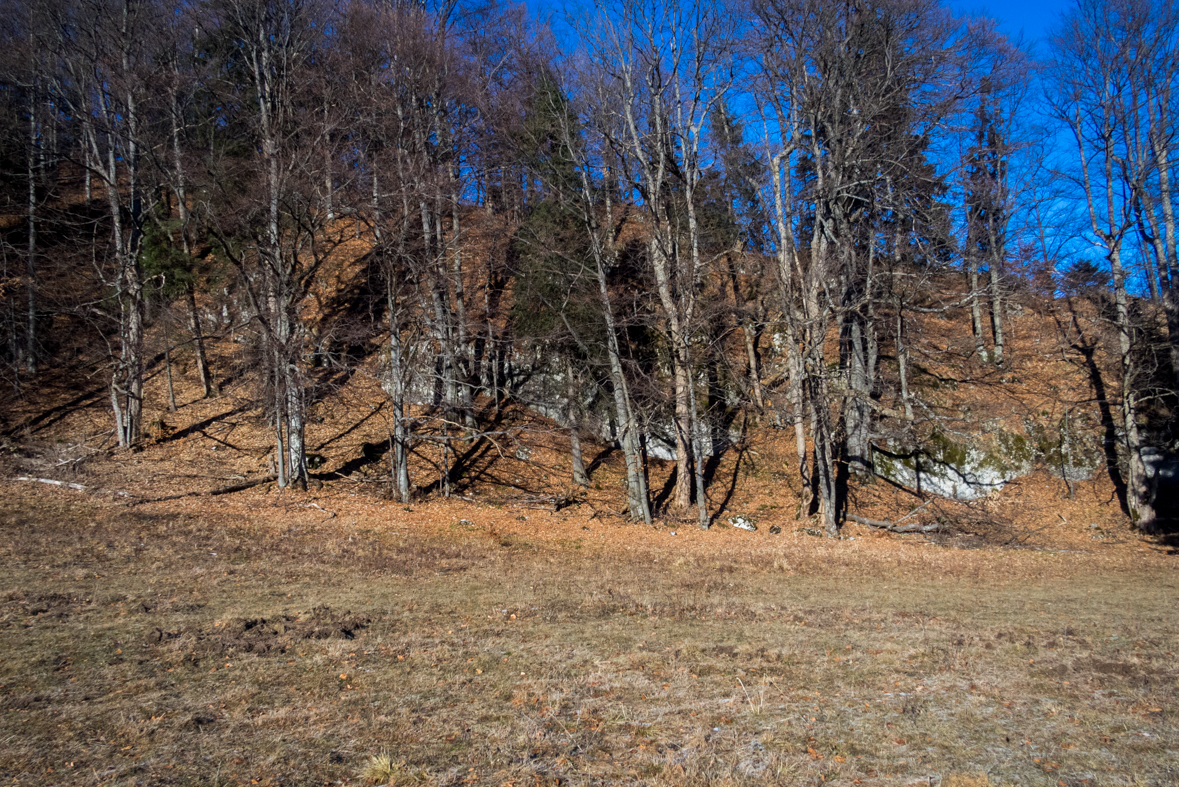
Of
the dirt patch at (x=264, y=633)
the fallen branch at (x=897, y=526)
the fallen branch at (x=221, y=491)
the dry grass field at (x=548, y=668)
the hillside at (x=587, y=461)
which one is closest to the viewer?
the dry grass field at (x=548, y=668)

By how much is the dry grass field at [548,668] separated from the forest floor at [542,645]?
0.12 ft

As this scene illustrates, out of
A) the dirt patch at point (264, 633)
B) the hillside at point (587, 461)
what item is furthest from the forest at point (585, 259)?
the dirt patch at point (264, 633)

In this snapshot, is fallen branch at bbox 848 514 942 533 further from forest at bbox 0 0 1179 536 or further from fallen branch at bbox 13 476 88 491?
fallen branch at bbox 13 476 88 491

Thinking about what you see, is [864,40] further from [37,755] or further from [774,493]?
[37,755]

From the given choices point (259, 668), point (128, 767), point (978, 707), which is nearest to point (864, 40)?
point (978, 707)

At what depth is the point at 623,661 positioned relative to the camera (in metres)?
7.50

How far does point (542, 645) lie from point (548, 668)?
0.88 metres

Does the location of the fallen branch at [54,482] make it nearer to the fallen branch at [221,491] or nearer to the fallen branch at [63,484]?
the fallen branch at [63,484]

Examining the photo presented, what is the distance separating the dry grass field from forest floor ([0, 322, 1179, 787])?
0.04 m

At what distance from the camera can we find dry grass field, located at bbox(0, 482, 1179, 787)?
4.95 m

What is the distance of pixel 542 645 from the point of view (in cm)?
809

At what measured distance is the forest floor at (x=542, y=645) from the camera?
5027 mm

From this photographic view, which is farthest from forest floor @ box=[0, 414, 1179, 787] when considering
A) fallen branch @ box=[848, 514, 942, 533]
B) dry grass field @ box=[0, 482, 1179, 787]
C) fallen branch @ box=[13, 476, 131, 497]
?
fallen branch @ box=[848, 514, 942, 533]

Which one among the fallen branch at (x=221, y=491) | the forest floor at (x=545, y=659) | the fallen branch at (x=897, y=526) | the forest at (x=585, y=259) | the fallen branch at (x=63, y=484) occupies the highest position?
the forest at (x=585, y=259)
